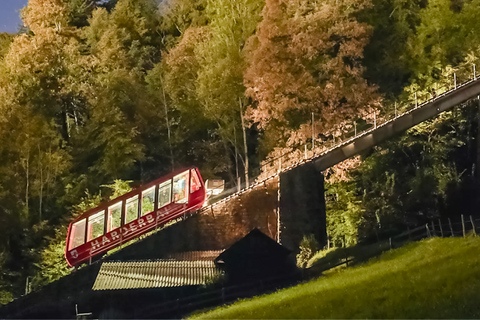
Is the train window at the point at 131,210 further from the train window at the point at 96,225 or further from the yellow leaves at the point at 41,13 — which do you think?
the yellow leaves at the point at 41,13

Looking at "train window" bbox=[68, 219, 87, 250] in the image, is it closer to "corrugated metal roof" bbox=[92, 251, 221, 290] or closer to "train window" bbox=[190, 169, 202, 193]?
"corrugated metal roof" bbox=[92, 251, 221, 290]

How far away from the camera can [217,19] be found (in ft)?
104

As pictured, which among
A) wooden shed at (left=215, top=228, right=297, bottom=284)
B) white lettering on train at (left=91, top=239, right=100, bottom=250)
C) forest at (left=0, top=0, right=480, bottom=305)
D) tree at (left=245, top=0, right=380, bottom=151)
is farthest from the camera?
forest at (left=0, top=0, right=480, bottom=305)

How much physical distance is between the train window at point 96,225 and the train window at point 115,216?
309 millimetres

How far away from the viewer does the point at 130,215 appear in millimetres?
24375

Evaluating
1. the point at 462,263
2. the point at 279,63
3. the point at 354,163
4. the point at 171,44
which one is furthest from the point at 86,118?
the point at 462,263

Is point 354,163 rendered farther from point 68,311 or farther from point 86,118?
point 86,118

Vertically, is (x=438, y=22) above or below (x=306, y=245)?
above

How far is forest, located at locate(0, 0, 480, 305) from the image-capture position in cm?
2739

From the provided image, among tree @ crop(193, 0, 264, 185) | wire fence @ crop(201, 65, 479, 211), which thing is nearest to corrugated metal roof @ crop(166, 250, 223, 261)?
wire fence @ crop(201, 65, 479, 211)

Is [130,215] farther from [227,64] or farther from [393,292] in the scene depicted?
[393,292]

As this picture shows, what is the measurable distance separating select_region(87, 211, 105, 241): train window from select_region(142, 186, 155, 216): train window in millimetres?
1849

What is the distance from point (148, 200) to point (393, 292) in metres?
13.6

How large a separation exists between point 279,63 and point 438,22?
10711mm
